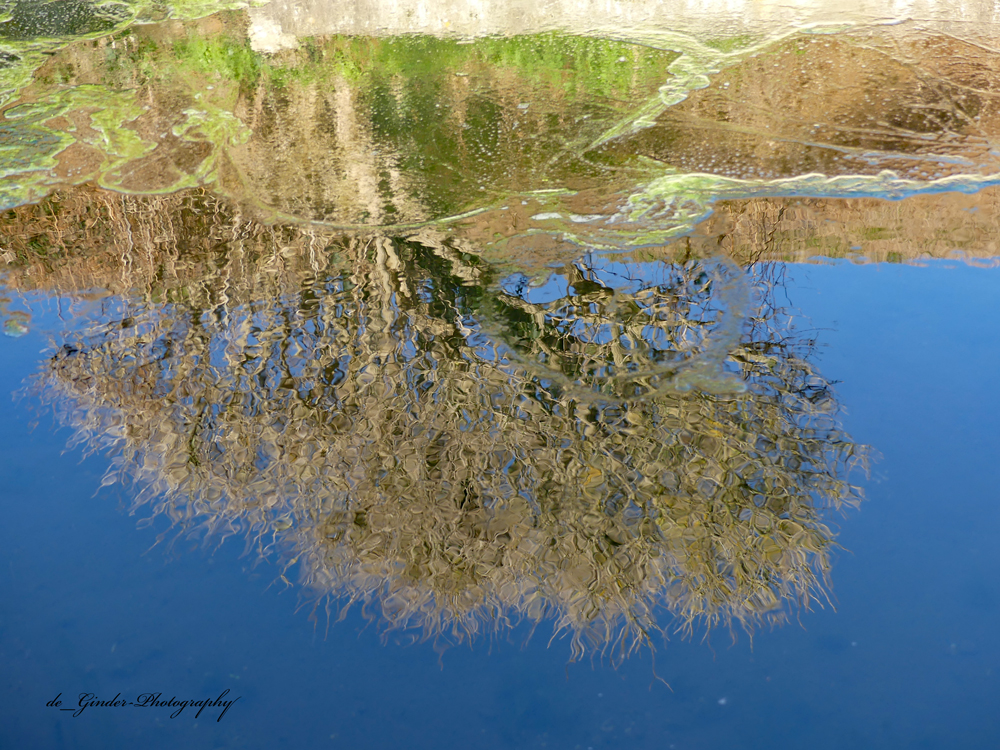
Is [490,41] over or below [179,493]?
over

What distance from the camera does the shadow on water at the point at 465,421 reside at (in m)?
2.27

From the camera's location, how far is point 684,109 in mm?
4309

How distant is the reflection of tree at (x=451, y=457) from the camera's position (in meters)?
2.25

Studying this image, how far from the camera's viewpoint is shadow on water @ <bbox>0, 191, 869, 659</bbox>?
227cm

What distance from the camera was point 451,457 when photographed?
2613 millimetres

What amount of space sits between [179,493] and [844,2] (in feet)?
17.1

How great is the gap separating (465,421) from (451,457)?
0.16 m

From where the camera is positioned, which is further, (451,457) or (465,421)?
(465,421)

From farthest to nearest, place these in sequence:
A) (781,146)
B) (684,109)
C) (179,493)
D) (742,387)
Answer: (684,109)
(781,146)
(742,387)
(179,493)

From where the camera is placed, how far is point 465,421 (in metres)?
2.71

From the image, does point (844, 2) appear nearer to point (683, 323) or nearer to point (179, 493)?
point (683, 323)

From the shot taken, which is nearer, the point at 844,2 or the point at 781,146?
the point at 781,146

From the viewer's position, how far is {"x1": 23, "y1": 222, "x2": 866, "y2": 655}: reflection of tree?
2250mm

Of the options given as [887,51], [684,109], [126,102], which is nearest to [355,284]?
[684,109]
